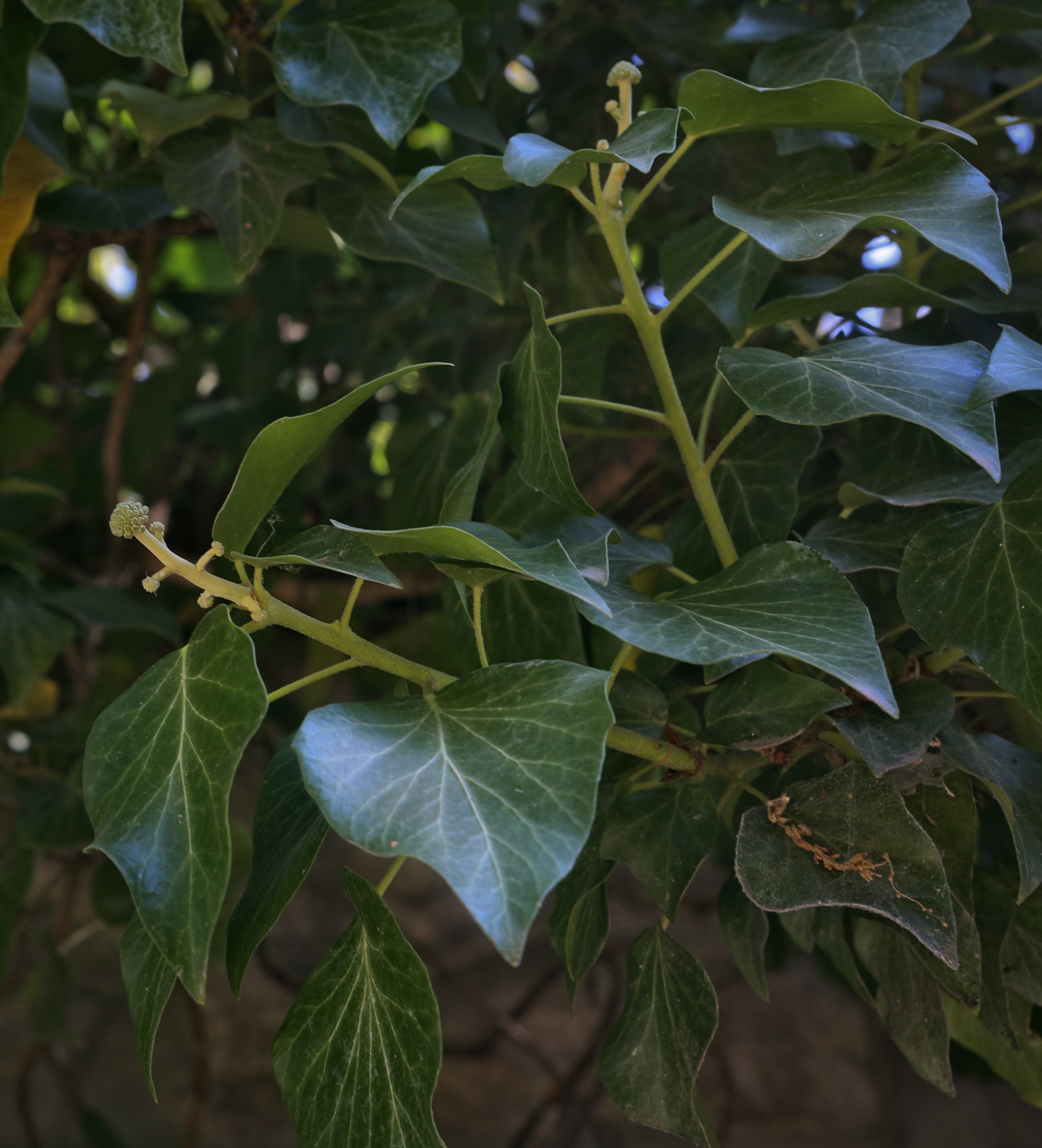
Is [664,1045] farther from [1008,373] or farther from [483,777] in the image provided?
[1008,373]

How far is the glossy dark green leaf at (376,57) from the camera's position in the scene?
493 millimetres

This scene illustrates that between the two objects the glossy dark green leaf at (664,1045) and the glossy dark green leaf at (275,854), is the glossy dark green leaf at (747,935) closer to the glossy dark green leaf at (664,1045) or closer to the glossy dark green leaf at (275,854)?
the glossy dark green leaf at (664,1045)

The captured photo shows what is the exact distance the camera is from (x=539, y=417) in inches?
15.8

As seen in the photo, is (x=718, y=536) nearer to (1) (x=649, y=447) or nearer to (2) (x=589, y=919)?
(2) (x=589, y=919)

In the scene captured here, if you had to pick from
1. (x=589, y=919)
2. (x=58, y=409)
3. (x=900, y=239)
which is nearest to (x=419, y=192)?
(x=900, y=239)

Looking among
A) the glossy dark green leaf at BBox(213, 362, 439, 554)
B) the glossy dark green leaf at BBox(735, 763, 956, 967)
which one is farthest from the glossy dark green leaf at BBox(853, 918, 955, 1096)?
the glossy dark green leaf at BBox(213, 362, 439, 554)

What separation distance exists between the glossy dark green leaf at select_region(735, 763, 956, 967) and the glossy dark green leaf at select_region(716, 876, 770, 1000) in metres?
0.09

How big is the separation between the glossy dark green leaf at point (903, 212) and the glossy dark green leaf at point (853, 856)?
19 cm

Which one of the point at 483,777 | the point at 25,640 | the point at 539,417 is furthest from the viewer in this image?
the point at 25,640

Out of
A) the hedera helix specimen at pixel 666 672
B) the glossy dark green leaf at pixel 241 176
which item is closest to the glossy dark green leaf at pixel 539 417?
the hedera helix specimen at pixel 666 672

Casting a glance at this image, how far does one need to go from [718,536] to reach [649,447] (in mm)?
341

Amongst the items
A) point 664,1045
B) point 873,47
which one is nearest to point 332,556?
point 664,1045

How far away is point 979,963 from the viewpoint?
1.30ft

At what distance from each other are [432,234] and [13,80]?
8.7 inches
